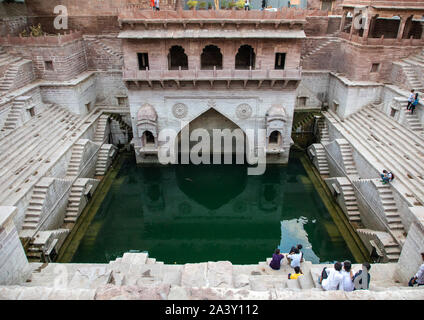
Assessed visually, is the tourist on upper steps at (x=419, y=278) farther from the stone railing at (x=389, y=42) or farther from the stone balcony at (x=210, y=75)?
the stone railing at (x=389, y=42)

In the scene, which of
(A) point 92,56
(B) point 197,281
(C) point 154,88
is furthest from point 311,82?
(B) point 197,281


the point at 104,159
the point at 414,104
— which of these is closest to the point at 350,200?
the point at 414,104

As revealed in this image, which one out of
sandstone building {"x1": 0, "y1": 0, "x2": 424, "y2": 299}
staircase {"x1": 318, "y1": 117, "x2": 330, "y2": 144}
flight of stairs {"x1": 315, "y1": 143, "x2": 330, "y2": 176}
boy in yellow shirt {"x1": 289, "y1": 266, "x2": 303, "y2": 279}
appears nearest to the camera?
boy in yellow shirt {"x1": 289, "y1": 266, "x2": 303, "y2": 279}

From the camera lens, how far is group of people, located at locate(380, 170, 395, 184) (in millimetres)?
12617

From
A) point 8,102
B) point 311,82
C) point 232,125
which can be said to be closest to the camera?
point 8,102

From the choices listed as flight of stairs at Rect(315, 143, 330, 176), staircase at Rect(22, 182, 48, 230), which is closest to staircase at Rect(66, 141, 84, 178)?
staircase at Rect(22, 182, 48, 230)

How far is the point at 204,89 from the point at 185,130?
3.38 meters

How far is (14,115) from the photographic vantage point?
1570 cm

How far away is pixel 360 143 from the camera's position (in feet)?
53.0

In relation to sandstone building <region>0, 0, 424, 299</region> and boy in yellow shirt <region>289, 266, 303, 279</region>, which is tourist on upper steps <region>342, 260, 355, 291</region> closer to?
boy in yellow shirt <region>289, 266, 303, 279</region>

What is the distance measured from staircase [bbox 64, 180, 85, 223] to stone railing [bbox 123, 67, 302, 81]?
6187 millimetres

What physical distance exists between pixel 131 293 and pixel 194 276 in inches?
111

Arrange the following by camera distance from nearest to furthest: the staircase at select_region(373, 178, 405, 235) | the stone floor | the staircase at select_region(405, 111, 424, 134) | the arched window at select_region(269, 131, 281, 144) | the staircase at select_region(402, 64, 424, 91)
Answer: the stone floor → the staircase at select_region(373, 178, 405, 235) → the staircase at select_region(405, 111, 424, 134) → the staircase at select_region(402, 64, 424, 91) → the arched window at select_region(269, 131, 281, 144)
